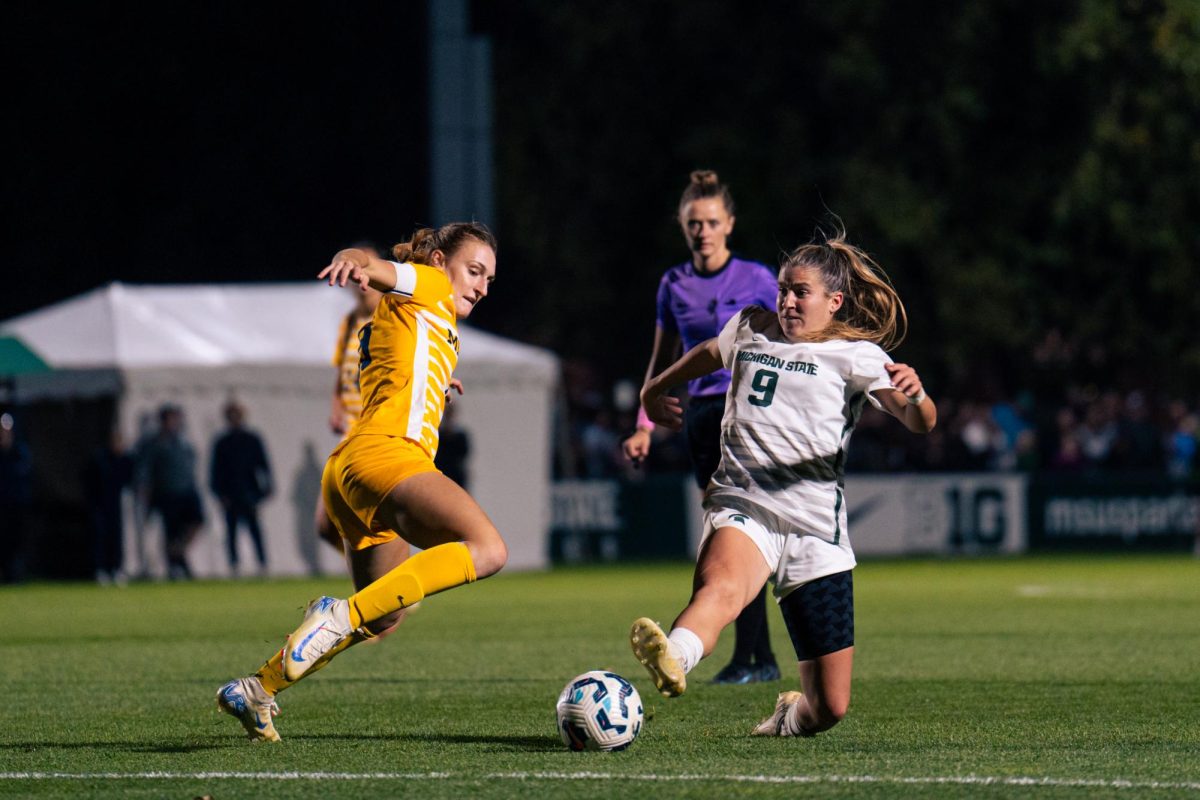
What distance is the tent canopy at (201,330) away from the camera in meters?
22.5

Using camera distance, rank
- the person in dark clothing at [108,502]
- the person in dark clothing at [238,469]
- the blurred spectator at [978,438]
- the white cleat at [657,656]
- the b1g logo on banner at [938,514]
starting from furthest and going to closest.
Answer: the blurred spectator at [978,438]
the b1g logo on banner at [938,514]
the person in dark clothing at [108,502]
the person in dark clothing at [238,469]
the white cleat at [657,656]

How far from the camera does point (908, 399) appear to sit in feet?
23.6

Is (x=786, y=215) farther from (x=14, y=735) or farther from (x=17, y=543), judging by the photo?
(x=14, y=735)

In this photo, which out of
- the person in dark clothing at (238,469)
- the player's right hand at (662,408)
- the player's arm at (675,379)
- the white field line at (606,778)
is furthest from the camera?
the person in dark clothing at (238,469)

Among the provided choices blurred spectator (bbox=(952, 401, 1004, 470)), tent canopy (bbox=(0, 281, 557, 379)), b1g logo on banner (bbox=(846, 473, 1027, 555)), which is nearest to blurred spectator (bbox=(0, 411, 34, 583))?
tent canopy (bbox=(0, 281, 557, 379))

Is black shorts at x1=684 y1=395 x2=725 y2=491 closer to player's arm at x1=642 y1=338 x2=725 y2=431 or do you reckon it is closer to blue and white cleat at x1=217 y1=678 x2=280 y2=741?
player's arm at x1=642 y1=338 x2=725 y2=431

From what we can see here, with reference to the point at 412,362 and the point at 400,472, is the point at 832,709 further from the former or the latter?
the point at 412,362

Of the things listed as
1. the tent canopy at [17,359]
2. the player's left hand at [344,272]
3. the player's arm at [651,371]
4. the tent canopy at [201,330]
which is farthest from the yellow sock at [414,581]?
the tent canopy at [201,330]

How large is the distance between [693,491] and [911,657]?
581 inches

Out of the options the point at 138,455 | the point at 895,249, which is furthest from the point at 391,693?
the point at 895,249

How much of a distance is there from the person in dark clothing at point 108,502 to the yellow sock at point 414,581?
1536 cm

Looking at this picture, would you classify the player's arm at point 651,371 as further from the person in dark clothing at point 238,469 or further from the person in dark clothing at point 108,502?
the person in dark clothing at point 108,502

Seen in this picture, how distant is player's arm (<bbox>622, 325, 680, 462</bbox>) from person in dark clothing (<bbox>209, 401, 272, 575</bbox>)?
12.3 m

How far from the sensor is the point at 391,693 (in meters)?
9.51
